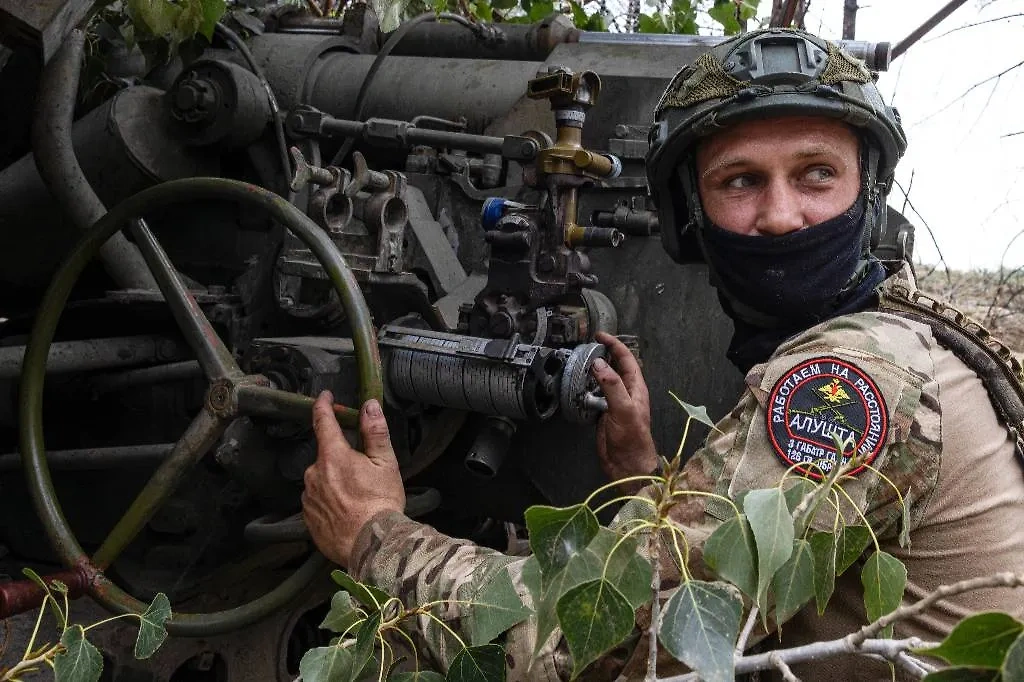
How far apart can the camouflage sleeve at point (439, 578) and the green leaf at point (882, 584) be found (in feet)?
1.61

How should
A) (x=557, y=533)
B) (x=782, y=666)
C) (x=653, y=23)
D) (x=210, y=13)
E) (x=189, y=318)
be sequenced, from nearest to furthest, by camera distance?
1. (x=782, y=666)
2. (x=557, y=533)
3. (x=189, y=318)
4. (x=210, y=13)
5. (x=653, y=23)

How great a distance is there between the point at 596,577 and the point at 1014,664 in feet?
1.34

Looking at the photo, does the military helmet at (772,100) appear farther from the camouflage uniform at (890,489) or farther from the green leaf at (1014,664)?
the green leaf at (1014,664)

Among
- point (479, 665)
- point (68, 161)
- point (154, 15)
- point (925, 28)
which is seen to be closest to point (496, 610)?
point (479, 665)

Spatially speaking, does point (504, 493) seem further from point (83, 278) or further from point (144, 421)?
point (83, 278)

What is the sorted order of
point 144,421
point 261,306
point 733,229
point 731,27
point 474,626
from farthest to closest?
point 731,27, point 144,421, point 261,306, point 733,229, point 474,626

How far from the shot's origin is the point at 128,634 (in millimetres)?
2721

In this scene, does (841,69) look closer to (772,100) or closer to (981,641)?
(772,100)

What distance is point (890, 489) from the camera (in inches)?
56.4

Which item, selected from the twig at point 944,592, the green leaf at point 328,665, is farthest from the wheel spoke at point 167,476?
the twig at point 944,592

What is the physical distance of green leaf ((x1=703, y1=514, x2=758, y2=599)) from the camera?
3.53 feet

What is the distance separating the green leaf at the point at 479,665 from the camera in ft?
4.33

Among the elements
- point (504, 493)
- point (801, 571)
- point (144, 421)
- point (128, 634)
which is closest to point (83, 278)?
point (144, 421)

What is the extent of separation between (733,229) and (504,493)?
3.48 ft
